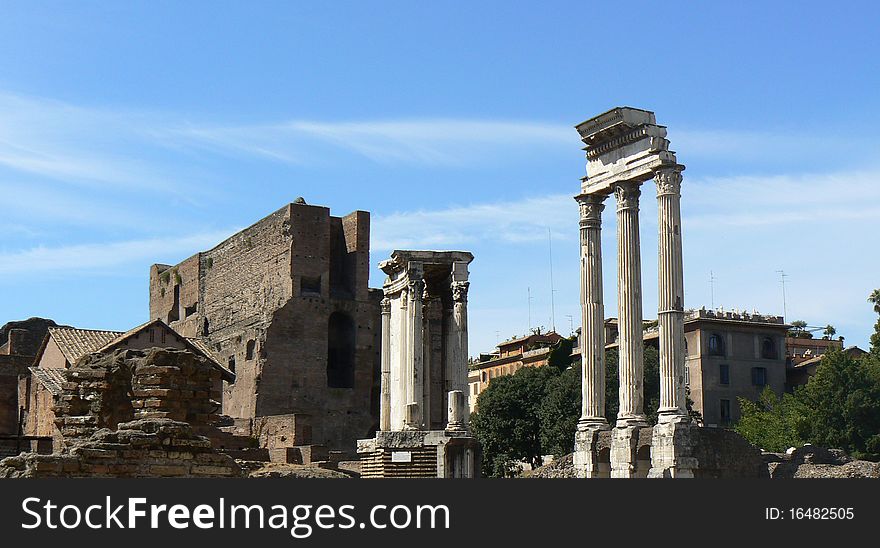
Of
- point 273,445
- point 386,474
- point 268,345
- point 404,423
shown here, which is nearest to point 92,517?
point 386,474

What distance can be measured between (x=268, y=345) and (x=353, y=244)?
4690 millimetres

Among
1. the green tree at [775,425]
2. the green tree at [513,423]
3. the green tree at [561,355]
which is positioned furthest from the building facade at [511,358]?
the green tree at [513,423]

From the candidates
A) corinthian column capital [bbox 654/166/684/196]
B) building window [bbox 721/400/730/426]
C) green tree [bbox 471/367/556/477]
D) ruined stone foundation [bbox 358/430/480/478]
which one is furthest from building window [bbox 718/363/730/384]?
ruined stone foundation [bbox 358/430/480/478]

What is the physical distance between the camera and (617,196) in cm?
2906

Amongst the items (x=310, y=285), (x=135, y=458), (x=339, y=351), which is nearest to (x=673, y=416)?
(x=135, y=458)

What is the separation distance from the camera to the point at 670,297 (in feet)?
90.1

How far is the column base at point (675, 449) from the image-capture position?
26.4 meters

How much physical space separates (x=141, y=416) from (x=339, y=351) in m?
34.0

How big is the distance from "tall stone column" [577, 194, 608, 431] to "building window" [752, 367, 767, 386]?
28561 millimetres

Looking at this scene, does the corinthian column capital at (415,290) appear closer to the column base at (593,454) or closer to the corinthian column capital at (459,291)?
the corinthian column capital at (459,291)

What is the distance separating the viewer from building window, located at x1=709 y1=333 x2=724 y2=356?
5594cm

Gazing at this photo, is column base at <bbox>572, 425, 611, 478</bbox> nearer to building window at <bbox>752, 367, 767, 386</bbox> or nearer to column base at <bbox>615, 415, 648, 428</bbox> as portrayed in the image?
column base at <bbox>615, 415, 648, 428</bbox>

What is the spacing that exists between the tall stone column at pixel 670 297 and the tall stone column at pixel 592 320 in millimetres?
2227

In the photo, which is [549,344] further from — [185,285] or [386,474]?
[386,474]
